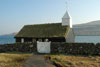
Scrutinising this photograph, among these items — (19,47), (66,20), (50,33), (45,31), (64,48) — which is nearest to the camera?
(64,48)

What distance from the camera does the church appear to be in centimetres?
3447

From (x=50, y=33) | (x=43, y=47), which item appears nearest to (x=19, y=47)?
(x=43, y=47)

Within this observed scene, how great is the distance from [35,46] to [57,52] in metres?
4.51

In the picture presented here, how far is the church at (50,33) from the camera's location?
34.5m

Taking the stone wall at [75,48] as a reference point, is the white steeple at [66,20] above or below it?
above

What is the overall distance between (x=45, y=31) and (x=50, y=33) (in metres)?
2.01

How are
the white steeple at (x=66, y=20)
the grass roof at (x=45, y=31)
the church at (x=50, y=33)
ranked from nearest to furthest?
1. the church at (x=50, y=33)
2. the grass roof at (x=45, y=31)
3. the white steeple at (x=66, y=20)

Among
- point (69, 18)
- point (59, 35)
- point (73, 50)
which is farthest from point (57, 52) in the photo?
point (69, 18)

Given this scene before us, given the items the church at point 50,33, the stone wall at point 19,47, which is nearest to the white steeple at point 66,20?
the church at point 50,33

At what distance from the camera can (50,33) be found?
3606cm

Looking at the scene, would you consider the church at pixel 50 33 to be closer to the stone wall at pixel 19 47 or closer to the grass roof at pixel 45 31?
the grass roof at pixel 45 31

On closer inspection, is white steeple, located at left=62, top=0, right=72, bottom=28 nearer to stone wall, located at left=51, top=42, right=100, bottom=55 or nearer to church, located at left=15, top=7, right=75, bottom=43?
church, located at left=15, top=7, right=75, bottom=43

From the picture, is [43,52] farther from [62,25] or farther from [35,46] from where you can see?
[62,25]

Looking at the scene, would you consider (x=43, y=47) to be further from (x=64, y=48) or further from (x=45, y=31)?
(x=45, y=31)
